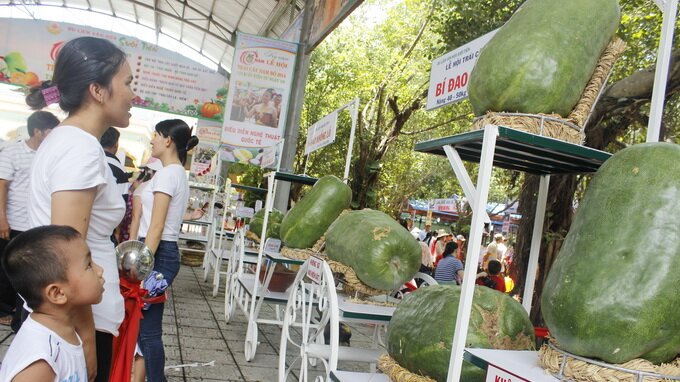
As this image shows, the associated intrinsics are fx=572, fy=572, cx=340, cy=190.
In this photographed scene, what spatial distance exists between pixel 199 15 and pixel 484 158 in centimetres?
1722

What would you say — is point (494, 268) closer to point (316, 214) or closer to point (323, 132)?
point (323, 132)

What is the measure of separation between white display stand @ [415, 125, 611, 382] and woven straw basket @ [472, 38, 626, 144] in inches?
1.9

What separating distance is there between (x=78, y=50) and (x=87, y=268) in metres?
0.69

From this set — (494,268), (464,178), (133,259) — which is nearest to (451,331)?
(464,178)

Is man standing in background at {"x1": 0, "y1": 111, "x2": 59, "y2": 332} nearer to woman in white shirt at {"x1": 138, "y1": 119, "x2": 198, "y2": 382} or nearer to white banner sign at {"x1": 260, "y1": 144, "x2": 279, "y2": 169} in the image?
woman in white shirt at {"x1": 138, "y1": 119, "x2": 198, "y2": 382}

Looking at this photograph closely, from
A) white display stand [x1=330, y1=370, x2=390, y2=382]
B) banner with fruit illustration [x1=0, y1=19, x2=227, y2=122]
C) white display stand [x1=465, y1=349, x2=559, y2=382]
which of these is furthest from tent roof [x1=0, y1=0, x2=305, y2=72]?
white display stand [x1=465, y1=349, x2=559, y2=382]

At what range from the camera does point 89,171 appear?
1650mm

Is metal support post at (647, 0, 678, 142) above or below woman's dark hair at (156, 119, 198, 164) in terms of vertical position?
above

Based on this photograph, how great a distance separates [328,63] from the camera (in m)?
15.4

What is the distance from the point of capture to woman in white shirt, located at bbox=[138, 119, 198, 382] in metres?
2.83

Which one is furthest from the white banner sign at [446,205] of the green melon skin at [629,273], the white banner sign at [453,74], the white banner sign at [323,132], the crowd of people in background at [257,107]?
the green melon skin at [629,273]

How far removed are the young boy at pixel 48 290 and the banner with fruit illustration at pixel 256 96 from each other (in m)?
7.45

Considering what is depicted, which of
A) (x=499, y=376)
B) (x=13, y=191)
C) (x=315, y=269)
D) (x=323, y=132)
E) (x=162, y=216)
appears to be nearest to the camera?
(x=499, y=376)

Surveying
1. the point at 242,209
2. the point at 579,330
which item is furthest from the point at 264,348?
the point at 579,330
